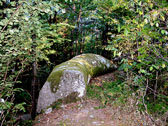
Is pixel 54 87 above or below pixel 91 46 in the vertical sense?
below

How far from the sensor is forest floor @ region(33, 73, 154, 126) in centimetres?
395

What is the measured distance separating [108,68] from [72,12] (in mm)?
4700

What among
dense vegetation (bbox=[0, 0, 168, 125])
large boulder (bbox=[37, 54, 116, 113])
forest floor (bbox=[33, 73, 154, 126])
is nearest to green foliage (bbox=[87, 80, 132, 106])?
forest floor (bbox=[33, 73, 154, 126])

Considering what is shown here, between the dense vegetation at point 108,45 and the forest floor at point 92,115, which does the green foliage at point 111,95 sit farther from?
the dense vegetation at point 108,45

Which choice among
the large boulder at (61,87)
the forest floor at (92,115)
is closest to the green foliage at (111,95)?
the forest floor at (92,115)

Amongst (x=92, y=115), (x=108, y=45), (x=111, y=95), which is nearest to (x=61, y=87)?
(x=92, y=115)

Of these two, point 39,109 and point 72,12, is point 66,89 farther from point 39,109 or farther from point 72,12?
point 72,12

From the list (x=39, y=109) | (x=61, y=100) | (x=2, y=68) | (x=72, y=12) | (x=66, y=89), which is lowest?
(x=39, y=109)

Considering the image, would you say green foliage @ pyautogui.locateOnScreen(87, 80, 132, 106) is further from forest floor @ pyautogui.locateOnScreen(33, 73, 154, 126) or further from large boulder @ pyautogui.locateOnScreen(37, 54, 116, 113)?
large boulder @ pyautogui.locateOnScreen(37, 54, 116, 113)

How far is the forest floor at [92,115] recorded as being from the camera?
13.0 feet

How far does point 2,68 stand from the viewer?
3055 millimetres

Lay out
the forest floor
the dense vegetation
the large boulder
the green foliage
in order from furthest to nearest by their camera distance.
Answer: the large boulder
the green foliage
the forest floor
the dense vegetation

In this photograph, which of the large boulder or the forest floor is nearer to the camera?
the forest floor

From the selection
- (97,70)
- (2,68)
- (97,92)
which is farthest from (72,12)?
(2,68)
